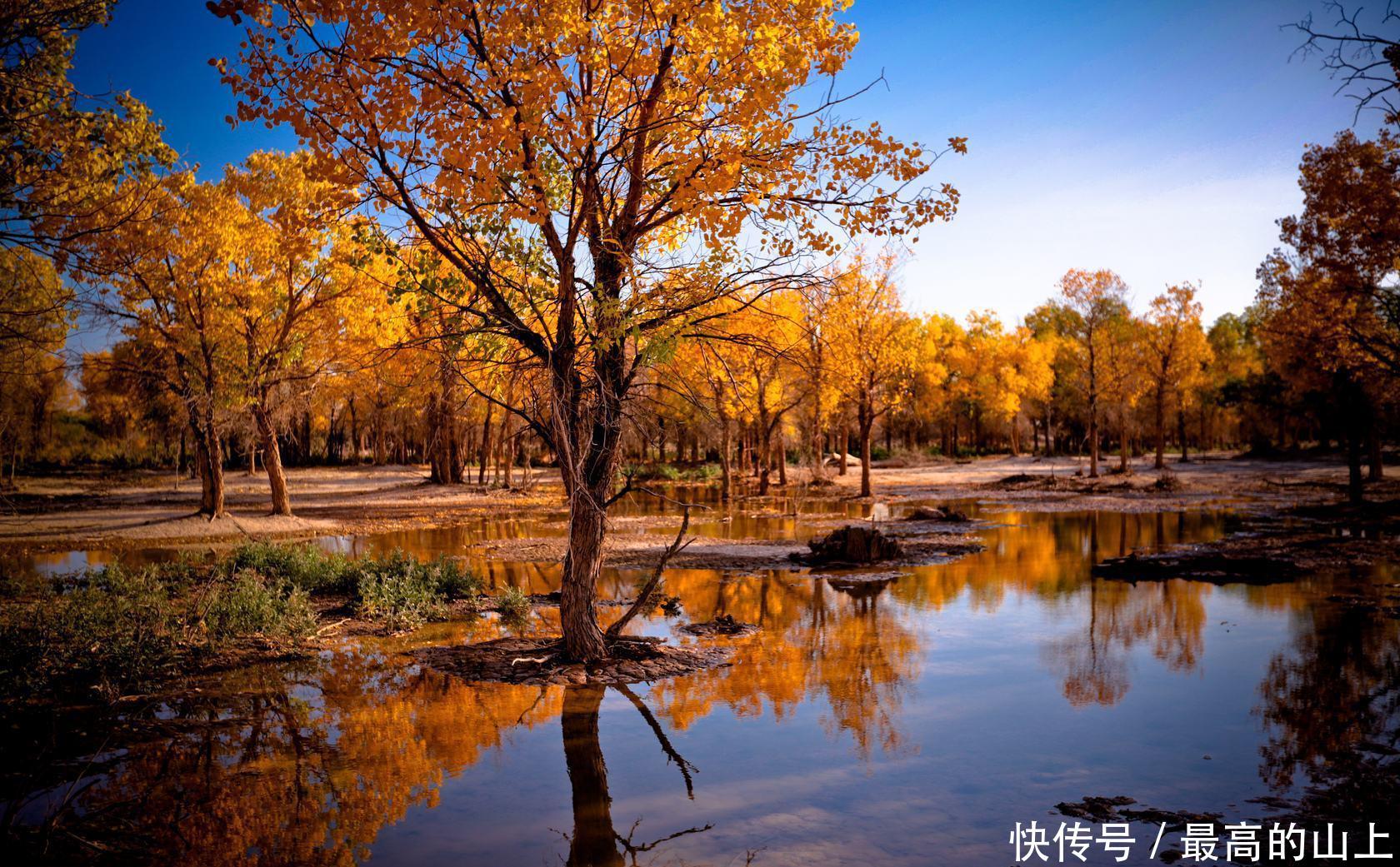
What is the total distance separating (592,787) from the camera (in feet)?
20.5

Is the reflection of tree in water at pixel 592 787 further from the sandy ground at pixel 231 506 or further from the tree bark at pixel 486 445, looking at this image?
the tree bark at pixel 486 445

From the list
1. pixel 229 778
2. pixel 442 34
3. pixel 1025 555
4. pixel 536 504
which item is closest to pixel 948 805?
pixel 229 778

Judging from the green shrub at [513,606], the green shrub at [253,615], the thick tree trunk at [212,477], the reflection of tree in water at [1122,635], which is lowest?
the reflection of tree in water at [1122,635]

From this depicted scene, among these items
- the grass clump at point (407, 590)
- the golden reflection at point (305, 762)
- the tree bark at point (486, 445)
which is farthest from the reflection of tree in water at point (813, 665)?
the tree bark at point (486, 445)

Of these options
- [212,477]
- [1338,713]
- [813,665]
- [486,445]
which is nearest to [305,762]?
[813,665]

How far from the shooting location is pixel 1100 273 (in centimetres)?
3988

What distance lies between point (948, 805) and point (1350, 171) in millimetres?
23095

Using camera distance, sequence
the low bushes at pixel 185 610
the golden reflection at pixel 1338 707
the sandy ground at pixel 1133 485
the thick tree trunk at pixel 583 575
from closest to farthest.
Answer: the golden reflection at pixel 1338 707
the low bushes at pixel 185 610
the thick tree trunk at pixel 583 575
the sandy ground at pixel 1133 485

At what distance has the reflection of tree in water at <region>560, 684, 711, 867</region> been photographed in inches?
205

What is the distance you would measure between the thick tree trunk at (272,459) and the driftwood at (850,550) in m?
16.3

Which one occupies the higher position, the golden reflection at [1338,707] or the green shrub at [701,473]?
the green shrub at [701,473]

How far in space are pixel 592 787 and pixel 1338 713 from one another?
705 cm

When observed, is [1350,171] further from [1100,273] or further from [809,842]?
[809,842]

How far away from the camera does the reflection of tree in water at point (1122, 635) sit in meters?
8.97
